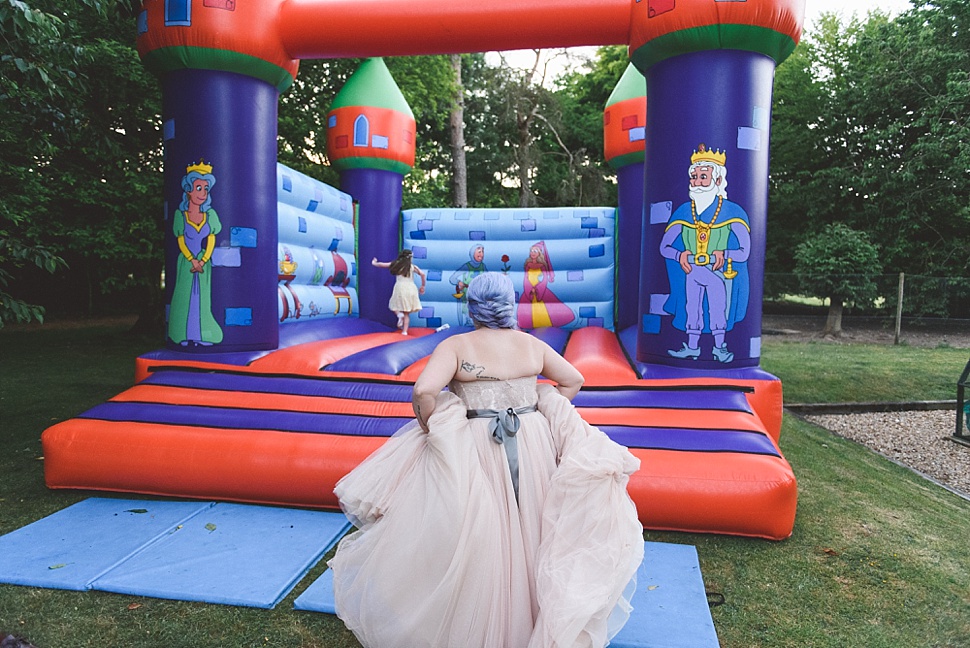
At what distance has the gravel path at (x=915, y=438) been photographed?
490 centimetres

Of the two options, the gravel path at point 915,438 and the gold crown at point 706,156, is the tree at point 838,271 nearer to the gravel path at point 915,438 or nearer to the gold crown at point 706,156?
the gravel path at point 915,438

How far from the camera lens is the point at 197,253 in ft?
14.8

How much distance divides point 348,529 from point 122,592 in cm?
97

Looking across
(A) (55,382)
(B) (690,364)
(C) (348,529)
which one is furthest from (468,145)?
(C) (348,529)

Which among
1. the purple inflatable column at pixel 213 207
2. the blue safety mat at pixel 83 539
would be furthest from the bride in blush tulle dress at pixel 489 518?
the purple inflatable column at pixel 213 207

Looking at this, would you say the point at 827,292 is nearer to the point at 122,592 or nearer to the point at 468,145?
the point at 468,145

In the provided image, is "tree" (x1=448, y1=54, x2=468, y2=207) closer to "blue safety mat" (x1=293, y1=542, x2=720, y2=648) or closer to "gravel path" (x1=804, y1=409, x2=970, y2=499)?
"gravel path" (x1=804, y1=409, x2=970, y2=499)

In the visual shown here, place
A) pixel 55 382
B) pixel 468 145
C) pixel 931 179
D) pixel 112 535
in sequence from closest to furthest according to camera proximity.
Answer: pixel 112 535
pixel 55 382
pixel 931 179
pixel 468 145

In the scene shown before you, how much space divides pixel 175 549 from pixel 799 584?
2.64 meters

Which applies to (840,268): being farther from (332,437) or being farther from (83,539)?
(83,539)

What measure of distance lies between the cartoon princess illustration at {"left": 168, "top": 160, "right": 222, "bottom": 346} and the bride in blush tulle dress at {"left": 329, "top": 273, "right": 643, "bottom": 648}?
291 centimetres

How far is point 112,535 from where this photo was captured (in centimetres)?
294

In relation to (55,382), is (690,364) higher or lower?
higher

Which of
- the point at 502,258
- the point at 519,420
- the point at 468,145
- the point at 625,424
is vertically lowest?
the point at 625,424
